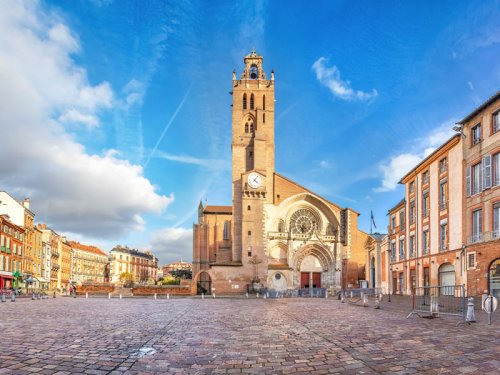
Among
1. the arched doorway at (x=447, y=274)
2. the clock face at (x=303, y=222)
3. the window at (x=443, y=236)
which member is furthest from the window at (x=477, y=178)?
the clock face at (x=303, y=222)

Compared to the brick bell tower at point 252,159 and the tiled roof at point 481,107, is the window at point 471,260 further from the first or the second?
the brick bell tower at point 252,159

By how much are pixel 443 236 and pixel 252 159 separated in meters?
31.4

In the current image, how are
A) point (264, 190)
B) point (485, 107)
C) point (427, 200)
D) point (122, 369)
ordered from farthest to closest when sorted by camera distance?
1. point (264, 190)
2. point (427, 200)
3. point (485, 107)
4. point (122, 369)

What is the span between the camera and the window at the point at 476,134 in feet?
86.8

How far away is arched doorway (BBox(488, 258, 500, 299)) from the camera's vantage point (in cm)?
2335

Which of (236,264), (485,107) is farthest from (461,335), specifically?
(236,264)

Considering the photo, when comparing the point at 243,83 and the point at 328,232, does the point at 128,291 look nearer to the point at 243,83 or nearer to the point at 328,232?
the point at 328,232

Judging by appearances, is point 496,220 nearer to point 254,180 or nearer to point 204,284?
point 254,180

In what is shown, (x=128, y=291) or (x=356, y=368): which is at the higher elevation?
(x=356, y=368)

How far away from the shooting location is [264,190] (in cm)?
5319

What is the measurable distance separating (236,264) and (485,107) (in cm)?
3277

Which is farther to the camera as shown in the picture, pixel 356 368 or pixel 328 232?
pixel 328 232

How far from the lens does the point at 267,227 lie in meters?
55.4

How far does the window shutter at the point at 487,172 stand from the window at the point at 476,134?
68.4 inches
